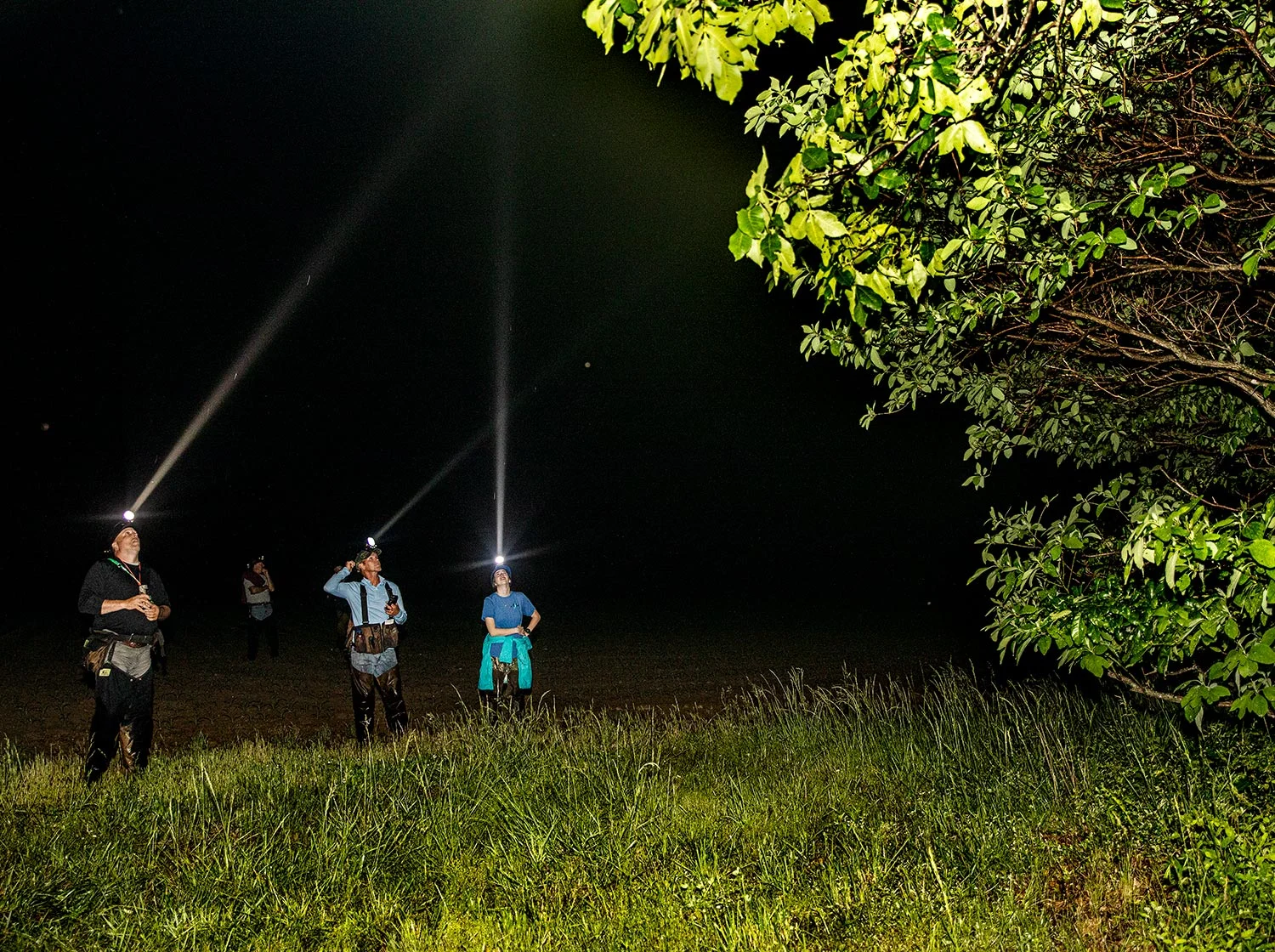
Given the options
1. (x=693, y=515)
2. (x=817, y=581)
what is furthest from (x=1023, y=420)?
(x=693, y=515)

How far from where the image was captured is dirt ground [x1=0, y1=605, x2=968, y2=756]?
10609 mm

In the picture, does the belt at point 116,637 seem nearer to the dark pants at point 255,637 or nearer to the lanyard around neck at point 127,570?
the lanyard around neck at point 127,570

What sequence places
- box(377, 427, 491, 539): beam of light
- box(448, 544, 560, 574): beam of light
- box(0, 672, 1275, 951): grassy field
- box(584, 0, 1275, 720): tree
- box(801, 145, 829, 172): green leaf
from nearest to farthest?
box(801, 145, 829, 172): green leaf → box(584, 0, 1275, 720): tree → box(0, 672, 1275, 951): grassy field → box(448, 544, 560, 574): beam of light → box(377, 427, 491, 539): beam of light

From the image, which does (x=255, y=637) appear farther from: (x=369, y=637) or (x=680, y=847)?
(x=680, y=847)

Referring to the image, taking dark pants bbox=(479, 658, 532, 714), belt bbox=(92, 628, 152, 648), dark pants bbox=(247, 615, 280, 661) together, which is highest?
dark pants bbox=(247, 615, 280, 661)

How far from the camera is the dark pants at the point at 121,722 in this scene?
667 cm

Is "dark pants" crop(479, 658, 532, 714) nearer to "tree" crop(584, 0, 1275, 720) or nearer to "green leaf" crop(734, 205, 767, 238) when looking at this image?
"tree" crop(584, 0, 1275, 720)

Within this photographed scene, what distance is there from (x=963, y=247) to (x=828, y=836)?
10.3 ft


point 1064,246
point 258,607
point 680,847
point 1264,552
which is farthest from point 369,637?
point 258,607

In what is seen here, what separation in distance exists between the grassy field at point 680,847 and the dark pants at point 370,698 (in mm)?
1220

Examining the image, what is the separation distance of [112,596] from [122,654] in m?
0.43

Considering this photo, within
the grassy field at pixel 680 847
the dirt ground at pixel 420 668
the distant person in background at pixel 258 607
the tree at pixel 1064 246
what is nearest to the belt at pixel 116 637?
the grassy field at pixel 680 847

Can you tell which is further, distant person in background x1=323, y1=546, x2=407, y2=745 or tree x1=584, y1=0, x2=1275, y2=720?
distant person in background x1=323, y1=546, x2=407, y2=745

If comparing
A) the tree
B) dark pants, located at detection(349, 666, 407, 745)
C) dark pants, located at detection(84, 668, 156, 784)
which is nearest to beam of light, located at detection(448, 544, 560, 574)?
dark pants, located at detection(349, 666, 407, 745)
